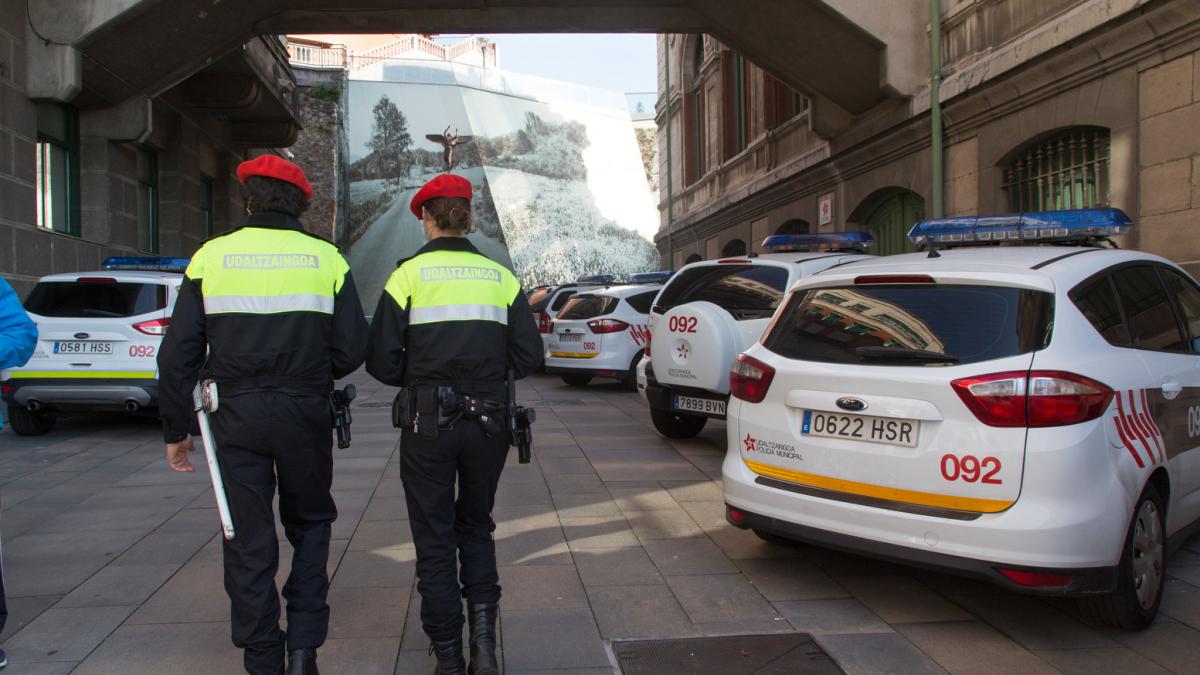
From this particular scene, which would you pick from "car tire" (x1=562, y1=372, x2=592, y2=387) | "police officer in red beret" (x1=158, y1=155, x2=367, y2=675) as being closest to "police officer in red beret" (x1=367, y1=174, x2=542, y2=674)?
"police officer in red beret" (x1=158, y1=155, x2=367, y2=675)

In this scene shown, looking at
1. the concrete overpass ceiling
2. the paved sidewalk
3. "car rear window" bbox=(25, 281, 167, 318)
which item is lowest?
the paved sidewalk

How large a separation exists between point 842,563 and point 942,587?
1.81 ft

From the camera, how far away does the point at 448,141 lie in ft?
166

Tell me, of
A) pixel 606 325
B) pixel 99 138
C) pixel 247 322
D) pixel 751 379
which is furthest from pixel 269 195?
pixel 99 138

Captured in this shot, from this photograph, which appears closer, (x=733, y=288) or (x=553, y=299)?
(x=733, y=288)

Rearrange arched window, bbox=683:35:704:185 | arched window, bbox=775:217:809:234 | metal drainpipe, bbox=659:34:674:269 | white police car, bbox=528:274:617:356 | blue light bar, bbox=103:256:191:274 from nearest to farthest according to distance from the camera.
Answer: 1. blue light bar, bbox=103:256:191:274
2. white police car, bbox=528:274:617:356
3. arched window, bbox=775:217:809:234
4. arched window, bbox=683:35:704:185
5. metal drainpipe, bbox=659:34:674:269

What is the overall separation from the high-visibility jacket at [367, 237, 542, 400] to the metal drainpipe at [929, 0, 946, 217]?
34.2 feet

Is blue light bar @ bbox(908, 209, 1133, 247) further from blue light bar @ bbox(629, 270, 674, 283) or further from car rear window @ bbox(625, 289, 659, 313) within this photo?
blue light bar @ bbox(629, 270, 674, 283)

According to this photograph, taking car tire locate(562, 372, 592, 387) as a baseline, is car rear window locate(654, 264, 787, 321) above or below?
above

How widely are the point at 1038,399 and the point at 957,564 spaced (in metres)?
0.72

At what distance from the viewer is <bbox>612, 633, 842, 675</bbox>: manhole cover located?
3693 millimetres

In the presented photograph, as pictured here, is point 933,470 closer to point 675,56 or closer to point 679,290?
point 679,290

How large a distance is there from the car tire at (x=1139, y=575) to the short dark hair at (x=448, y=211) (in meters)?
2.93

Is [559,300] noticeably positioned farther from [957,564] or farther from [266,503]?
[266,503]
